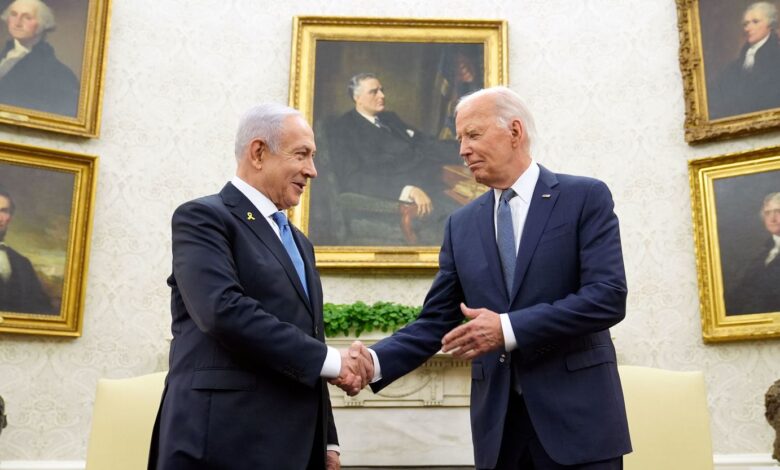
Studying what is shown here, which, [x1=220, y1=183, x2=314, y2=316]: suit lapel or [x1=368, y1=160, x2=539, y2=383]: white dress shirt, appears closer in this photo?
[x1=220, y1=183, x2=314, y2=316]: suit lapel

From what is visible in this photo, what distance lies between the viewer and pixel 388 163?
20.3 feet

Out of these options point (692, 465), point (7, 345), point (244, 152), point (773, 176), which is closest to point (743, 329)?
point (773, 176)

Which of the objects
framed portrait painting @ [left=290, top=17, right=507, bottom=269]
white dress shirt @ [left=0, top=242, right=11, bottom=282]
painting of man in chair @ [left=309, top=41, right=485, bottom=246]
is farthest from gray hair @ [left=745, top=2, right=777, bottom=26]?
white dress shirt @ [left=0, top=242, right=11, bottom=282]

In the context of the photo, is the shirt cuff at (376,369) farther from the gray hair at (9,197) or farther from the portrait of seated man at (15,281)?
the gray hair at (9,197)

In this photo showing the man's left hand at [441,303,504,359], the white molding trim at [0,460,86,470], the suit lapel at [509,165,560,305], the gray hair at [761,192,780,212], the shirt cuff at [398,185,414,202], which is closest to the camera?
the man's left hand at [441,303,504,359]

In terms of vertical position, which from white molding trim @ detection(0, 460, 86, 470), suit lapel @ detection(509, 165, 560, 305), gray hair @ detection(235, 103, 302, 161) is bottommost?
white molding trim @ detection(0, 460, 86, 470)

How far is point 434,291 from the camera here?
3.19 metres

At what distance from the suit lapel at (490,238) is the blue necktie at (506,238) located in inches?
0.7

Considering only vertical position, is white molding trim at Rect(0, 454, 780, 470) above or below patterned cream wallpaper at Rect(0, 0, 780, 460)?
below

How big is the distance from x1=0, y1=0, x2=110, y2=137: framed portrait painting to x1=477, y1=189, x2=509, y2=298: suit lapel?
396 centimetres

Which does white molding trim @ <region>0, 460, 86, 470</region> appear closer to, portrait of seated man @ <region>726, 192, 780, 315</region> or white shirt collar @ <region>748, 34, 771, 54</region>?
portrait of seated man @ <region>726, 192, 780, 315</region>

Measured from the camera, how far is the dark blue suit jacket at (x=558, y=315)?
2482mm

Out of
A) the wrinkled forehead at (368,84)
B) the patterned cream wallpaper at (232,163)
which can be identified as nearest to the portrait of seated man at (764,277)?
the patterned cream wallpaper at (232,163)

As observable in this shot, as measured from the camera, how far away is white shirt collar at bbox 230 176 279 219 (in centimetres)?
281
